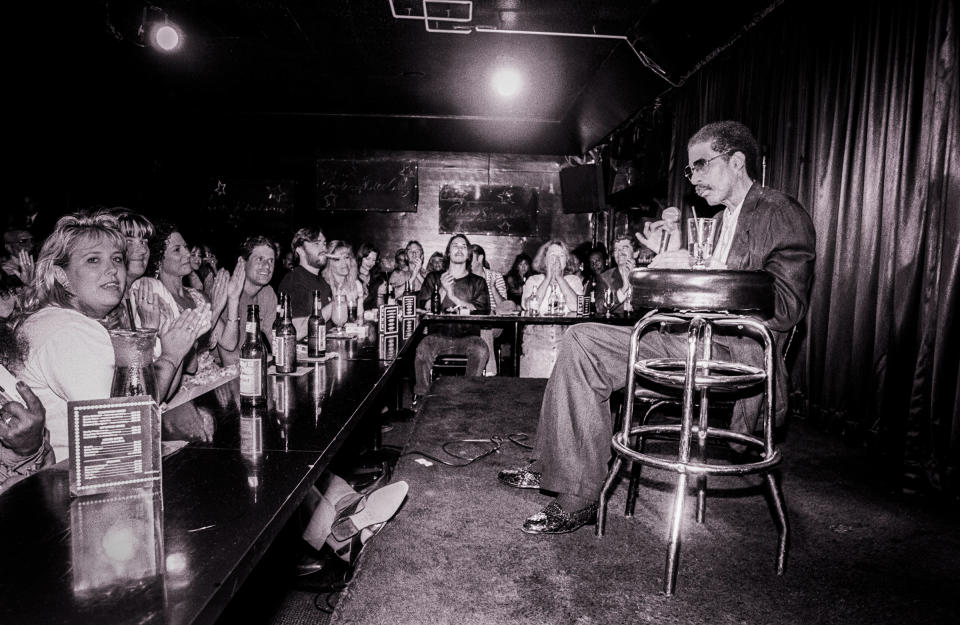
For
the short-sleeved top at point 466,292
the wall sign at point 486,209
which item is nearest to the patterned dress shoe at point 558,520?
the short-sleeved top at point 466,292

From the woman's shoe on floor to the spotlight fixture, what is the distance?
170 inches

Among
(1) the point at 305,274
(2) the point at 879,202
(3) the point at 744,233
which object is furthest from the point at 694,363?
(1) the point at 305,274

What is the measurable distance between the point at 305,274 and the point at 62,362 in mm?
2615

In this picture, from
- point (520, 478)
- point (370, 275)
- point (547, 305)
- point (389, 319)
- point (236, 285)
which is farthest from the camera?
point (370, 275)

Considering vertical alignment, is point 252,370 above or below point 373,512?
above

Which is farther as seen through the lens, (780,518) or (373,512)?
(373,512)

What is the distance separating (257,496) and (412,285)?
206 inches

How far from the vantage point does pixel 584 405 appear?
177 cm

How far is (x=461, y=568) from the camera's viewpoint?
151 cm

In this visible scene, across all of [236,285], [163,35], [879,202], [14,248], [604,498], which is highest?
[163,35]

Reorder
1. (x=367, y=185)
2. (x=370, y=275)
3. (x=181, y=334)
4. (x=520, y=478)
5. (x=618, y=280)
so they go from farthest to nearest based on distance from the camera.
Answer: (x=367, y=185), (x=370, y=275), (x=618, y=280), (x=520, y=478), (x=181, y=334)

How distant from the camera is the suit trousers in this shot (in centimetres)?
174

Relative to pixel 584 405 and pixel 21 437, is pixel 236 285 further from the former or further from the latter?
pixel 584 405

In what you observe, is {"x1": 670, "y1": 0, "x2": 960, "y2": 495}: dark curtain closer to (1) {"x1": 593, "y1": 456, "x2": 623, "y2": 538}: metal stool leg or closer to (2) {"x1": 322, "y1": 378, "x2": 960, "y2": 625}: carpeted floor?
(2) {"x1": 322, "y1": 378, "x2": 960, "y2": 625}: carpeted floor
